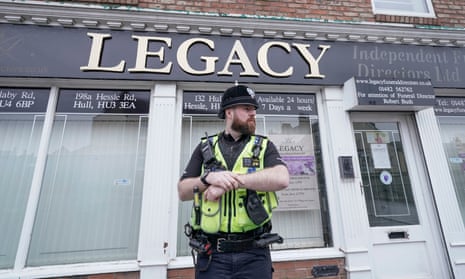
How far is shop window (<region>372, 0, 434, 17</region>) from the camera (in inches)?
141

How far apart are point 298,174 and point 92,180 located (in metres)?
2.72

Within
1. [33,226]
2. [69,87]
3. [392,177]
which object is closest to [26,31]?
[69,87]

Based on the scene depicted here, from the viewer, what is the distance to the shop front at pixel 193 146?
8.21ft

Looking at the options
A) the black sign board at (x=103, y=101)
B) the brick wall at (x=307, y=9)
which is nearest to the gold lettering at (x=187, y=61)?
the brick wall at (x=307, y=9)

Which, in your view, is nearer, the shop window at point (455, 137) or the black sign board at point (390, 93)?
the black sign board at point (390, 93)

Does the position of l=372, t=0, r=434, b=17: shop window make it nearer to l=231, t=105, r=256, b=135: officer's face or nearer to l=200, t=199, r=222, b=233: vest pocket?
l=231, t=105, r=256, b=135: officer's face

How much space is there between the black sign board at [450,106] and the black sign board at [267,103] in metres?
2.04

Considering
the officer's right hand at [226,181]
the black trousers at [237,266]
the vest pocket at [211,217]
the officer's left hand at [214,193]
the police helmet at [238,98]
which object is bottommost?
the black trousers at [237,266]

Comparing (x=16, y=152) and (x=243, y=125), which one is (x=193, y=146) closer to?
(x=243, y=125)

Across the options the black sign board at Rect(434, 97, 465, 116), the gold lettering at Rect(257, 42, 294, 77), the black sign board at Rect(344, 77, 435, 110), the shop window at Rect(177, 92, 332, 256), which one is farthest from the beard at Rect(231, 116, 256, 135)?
the black sign board at Rect(434, 97, 465, 116)

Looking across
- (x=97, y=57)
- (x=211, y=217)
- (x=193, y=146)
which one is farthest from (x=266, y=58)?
(x=211, y=217)

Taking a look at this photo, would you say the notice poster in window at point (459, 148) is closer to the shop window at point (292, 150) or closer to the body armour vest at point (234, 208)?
the shop window at point (292, 150)

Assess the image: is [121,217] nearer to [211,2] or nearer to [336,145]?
[336,145]

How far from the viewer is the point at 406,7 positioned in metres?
3.74
